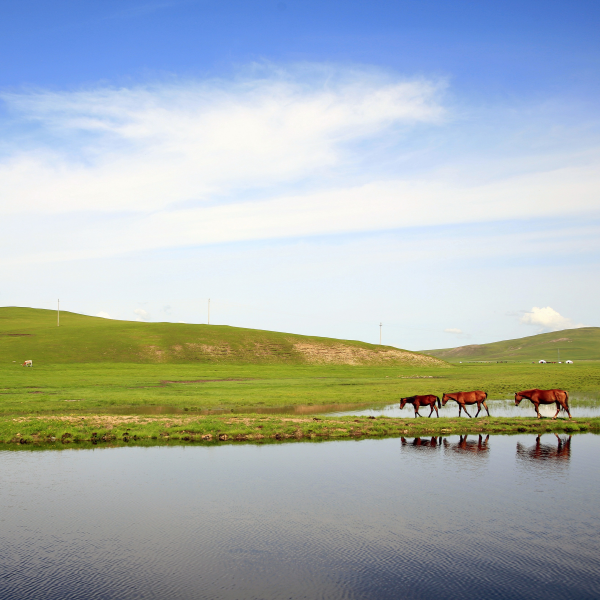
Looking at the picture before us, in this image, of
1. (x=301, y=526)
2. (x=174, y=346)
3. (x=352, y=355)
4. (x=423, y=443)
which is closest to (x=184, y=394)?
(x=423, y=443)

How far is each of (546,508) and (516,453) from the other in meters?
8.22

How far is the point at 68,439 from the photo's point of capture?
26.3 meters

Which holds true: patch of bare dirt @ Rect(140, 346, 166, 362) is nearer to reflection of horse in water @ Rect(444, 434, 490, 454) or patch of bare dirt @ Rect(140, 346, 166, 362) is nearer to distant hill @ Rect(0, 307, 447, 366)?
distant hill @ Rect(0, 307, 447, 366)

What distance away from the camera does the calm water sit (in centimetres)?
1063

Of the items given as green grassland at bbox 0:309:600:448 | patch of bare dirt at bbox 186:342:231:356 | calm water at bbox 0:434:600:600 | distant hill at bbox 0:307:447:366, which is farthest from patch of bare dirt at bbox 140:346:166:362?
calm water at bbox 0:434:600:600

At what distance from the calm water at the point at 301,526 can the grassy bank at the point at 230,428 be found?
13.8 ft

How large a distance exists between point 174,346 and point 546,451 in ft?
336

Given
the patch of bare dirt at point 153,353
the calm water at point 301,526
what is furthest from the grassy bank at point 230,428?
the patch of bare dirt at point 153,353

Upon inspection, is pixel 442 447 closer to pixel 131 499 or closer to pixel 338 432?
pixel 338 432

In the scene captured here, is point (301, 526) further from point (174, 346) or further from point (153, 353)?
point (174, 346)

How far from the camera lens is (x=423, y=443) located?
1001 inches

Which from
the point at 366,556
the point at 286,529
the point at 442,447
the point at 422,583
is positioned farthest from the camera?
the point at 442,447

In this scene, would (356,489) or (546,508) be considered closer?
(546,508)

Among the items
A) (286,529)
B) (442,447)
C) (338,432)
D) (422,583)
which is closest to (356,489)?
(286,529)
